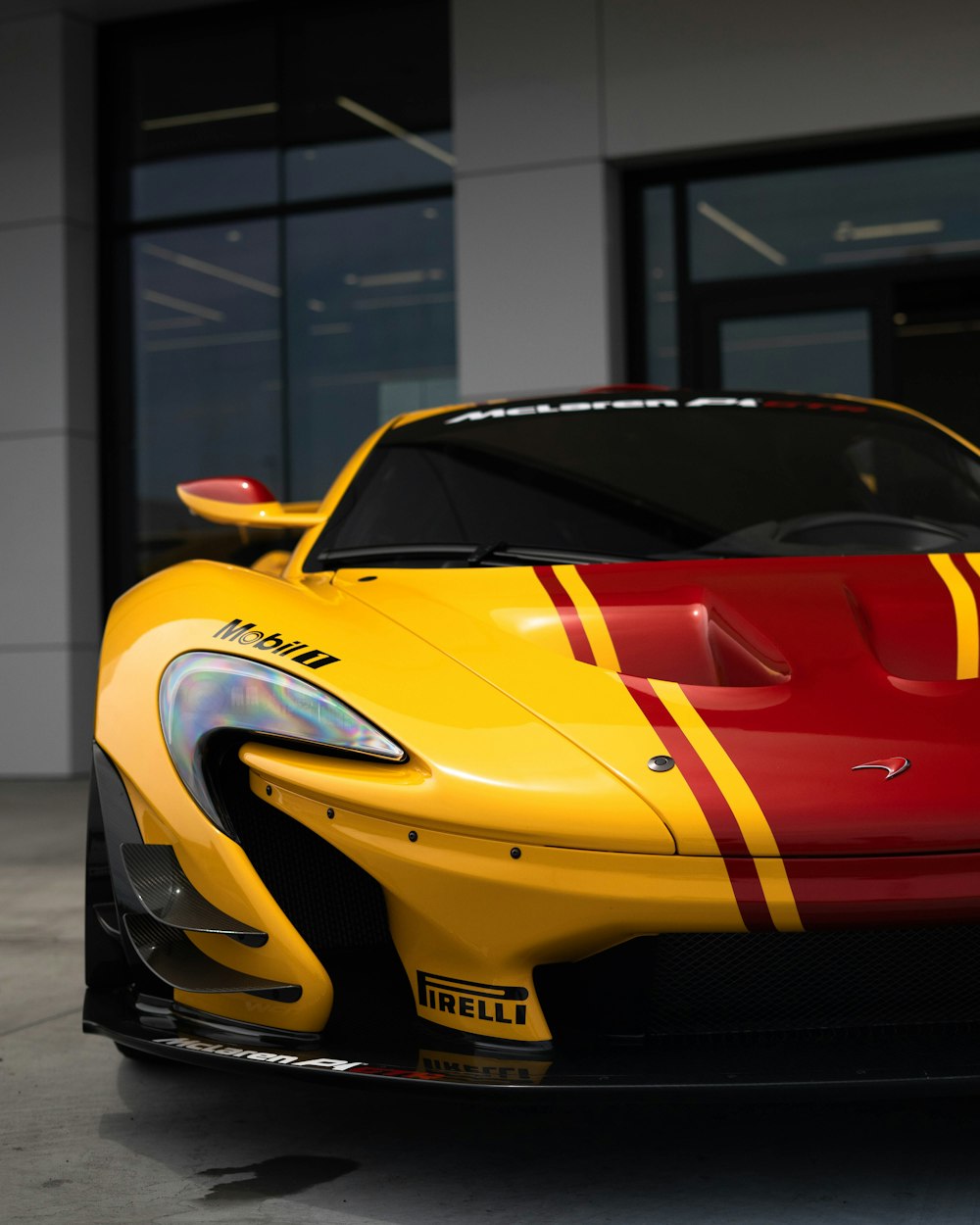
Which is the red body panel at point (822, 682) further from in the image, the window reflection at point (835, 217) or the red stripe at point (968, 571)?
the window reflection at point (835, 217)

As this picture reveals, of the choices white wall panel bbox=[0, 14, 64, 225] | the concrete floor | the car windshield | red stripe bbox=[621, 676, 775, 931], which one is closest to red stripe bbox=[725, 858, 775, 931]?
red stripe bbox=[621, 676, 775, 931]

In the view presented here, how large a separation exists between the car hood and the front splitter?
241 millimetres

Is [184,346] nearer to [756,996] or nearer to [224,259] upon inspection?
[224,259]

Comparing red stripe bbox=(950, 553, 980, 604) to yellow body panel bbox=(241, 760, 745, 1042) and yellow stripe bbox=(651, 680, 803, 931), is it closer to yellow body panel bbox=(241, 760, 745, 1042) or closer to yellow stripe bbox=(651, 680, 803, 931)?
yellow stripe bbox=(651, 680, 803, 931)

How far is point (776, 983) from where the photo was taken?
178 centimetres

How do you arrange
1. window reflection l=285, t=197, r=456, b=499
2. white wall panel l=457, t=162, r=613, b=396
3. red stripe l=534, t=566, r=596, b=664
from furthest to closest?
window reflection l=285, t=197, r=456, b=499
white wall panel l=457, t=162, r=613, b=396
red stripe l=534, t=566, r=596, b=664

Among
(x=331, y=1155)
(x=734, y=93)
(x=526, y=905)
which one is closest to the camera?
(x=526, y=905)

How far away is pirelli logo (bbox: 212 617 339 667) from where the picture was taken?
1.98 m

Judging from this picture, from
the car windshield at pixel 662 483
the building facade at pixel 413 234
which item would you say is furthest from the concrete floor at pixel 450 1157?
the building facade at pixel 413 234

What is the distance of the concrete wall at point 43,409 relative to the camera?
27.6 ft

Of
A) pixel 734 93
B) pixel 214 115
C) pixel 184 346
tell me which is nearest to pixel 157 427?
pixel 184 346

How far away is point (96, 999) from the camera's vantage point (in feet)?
6.89

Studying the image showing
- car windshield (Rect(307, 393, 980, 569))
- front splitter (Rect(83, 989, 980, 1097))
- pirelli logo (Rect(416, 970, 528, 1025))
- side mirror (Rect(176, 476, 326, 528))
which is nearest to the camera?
front splitter (Rect(83, 989, 980, 1097))

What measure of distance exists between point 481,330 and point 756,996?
6.20 metres
